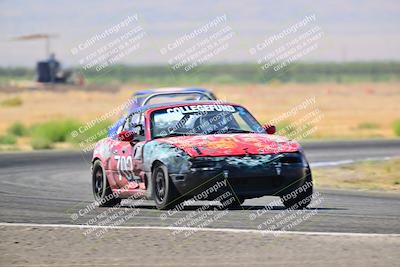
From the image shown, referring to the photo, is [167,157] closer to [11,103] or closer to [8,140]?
[8,140]

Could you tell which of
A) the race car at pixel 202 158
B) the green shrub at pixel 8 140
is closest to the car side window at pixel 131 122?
the race car at pixel 202 158

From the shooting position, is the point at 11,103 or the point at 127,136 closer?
the point at 127,136

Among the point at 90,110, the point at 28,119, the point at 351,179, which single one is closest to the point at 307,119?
the point at 28,119

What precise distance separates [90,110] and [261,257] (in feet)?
216

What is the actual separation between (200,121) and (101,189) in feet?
7.44

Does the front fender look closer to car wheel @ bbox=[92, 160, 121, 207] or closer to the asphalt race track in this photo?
the asphalt race track

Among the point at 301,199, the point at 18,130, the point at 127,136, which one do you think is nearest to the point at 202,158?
the point at 301,199

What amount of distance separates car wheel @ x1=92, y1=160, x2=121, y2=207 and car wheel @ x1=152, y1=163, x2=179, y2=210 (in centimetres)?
197

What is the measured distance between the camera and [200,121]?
15641 mm

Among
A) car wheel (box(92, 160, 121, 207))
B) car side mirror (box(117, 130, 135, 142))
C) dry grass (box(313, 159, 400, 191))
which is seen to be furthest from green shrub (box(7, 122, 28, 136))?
car side mirror (box(117, 130, 135, 142))

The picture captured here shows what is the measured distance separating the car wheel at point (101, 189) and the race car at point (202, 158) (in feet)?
0.92

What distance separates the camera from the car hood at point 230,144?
1443cm

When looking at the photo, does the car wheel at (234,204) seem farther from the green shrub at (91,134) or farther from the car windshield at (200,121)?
the green shrub at (91,134)

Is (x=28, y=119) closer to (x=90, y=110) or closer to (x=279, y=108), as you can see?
(x=90, y=110)
